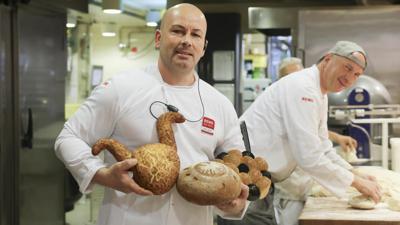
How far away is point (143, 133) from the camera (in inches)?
54.1

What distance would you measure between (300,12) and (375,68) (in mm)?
669

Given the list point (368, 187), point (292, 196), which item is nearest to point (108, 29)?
point (292, 196)

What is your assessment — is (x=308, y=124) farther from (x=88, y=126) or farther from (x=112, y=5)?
(x=112, y=5)

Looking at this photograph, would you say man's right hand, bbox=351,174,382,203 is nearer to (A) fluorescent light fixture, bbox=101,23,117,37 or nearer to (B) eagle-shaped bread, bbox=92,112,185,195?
(B) eagle-shaped bread, bbox=92,112,185,195

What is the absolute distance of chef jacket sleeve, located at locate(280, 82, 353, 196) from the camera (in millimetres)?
2158

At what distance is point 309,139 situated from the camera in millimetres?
2152

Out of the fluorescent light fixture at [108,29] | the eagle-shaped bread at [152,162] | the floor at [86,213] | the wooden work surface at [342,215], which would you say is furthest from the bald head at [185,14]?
the fluorescent light fixture at [108,29]

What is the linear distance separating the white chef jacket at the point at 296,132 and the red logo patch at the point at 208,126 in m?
0.80

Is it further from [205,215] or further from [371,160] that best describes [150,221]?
[371,160]

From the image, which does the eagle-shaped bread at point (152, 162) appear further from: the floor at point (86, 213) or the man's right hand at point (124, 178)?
the floor at point (86, 213)

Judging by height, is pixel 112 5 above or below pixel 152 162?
above

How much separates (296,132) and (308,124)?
0.06 m

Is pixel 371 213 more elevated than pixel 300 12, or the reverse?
pixel 300 12

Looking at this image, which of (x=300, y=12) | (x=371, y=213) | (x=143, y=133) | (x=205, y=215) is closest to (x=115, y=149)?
(x=143, y=133)
